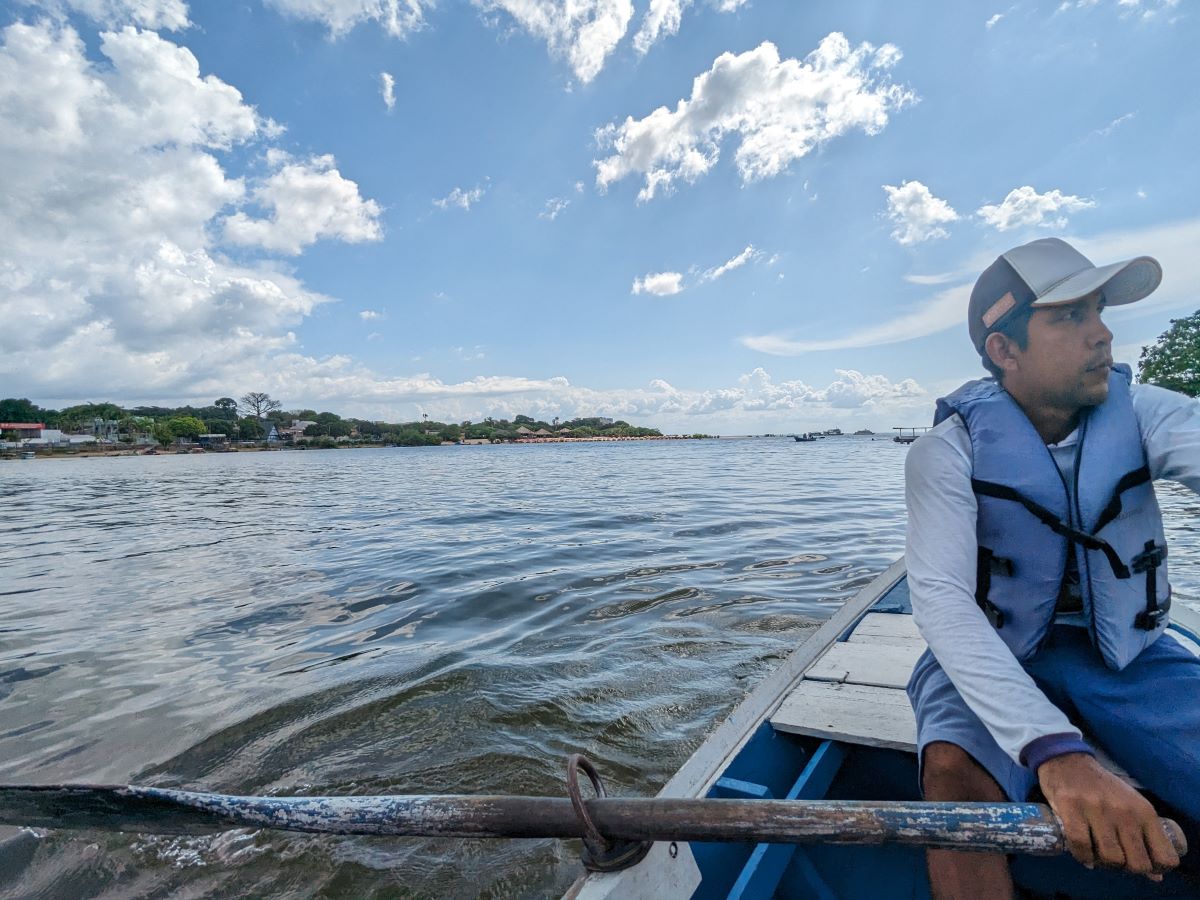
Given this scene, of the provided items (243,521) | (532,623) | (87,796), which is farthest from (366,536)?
(87,796)

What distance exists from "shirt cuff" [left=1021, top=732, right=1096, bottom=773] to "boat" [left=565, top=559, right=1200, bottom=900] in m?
0.53

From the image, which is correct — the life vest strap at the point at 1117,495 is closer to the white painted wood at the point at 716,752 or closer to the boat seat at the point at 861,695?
the boat seat at the point at 861,695

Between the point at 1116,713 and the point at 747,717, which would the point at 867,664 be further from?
the point at 1116,713

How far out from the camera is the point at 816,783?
2801 millimetres

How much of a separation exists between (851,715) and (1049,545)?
1.51 m

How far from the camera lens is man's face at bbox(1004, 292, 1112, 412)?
2.02m

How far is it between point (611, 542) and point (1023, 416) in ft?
32.9

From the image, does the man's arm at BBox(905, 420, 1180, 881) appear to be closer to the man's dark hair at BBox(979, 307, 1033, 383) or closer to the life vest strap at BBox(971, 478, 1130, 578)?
the life vest strap at BBox(971, 478, 1130, 578)

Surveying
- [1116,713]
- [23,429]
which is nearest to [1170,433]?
[1116,713]

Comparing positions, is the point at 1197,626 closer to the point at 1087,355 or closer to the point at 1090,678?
the point at 1090,678

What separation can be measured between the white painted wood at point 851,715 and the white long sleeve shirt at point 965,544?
1.06 meters

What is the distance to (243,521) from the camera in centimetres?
1688

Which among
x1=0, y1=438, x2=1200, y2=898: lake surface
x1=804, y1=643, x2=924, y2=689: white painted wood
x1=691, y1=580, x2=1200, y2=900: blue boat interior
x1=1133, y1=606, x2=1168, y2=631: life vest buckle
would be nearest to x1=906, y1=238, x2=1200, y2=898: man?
x1=1133, y1=606, x2=1168, y2=631: life vest buckle

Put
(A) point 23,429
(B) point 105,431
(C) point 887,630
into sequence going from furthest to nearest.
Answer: (A) point 23,429 < (B) point 105,431 < (C) point 887,630
